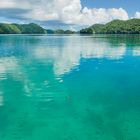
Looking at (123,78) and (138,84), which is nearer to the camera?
(138,84)

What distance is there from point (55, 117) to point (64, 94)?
15.8 ft

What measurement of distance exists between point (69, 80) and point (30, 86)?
161 inches

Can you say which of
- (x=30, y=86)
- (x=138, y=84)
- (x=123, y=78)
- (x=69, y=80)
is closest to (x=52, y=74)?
(x=69, y=80)

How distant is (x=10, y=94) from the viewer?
1927 centimetres

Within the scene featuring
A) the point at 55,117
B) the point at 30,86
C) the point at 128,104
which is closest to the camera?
the point at 55,117

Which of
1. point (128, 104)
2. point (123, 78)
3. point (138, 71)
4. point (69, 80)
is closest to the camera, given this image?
point (128, 104)

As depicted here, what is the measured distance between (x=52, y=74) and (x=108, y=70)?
7121 millimetres

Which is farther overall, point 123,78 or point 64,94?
point 123,78

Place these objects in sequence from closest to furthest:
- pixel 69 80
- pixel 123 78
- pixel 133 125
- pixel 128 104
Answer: pixel 133 125, pixel 128 104, pixel 69 80, pixel 123 78

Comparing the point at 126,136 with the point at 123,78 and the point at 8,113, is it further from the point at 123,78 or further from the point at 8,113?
the point at 123,78

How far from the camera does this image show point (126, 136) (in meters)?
12.3

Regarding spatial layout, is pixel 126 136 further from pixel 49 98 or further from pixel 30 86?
pixel 30 86

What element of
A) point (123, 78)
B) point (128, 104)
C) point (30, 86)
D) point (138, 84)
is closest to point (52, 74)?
point (30, 86)

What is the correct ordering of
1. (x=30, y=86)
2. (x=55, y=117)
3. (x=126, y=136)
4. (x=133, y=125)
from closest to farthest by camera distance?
(x=126, y=136)
(x=133, y=125)
(x=55, y=117)
(x=30, y=86)
